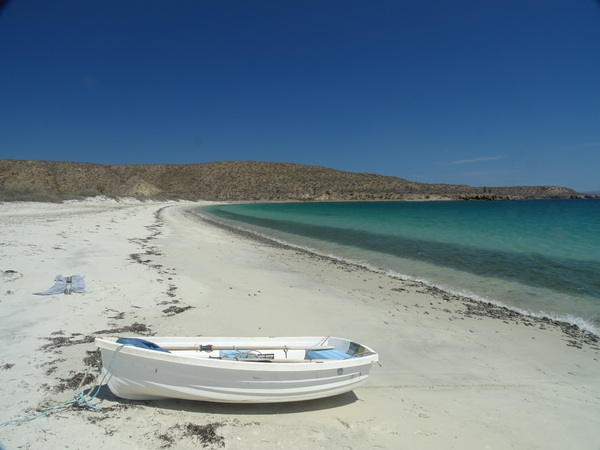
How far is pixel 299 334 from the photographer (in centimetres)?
631

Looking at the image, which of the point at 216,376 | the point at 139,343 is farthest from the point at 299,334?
the point at 139,343

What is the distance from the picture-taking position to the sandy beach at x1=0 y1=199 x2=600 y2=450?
3.59 metres

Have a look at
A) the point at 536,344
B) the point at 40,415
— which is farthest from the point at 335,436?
the point at 536,344

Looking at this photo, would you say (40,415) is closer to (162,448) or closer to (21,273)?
(162,448)

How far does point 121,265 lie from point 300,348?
717cm

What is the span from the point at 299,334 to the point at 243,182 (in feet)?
307

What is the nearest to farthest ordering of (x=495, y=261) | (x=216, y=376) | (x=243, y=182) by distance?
(x=216, y=376) → (x=495, y=261) → (x=243, y=182)

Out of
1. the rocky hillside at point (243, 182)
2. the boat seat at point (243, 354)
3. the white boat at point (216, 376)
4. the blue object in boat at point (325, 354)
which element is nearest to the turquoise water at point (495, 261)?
the blue object in boat at point (325, 354)

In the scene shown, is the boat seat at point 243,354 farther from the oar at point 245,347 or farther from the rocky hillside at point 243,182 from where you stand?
the rocky hillside at point 243,182

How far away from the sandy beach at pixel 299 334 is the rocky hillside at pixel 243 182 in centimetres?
6990

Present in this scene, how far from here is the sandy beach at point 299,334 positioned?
3.59 meters

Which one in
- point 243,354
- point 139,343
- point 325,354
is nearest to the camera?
point 139,343

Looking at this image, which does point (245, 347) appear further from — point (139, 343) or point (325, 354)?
point (139, 343)

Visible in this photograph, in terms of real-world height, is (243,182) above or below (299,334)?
above
